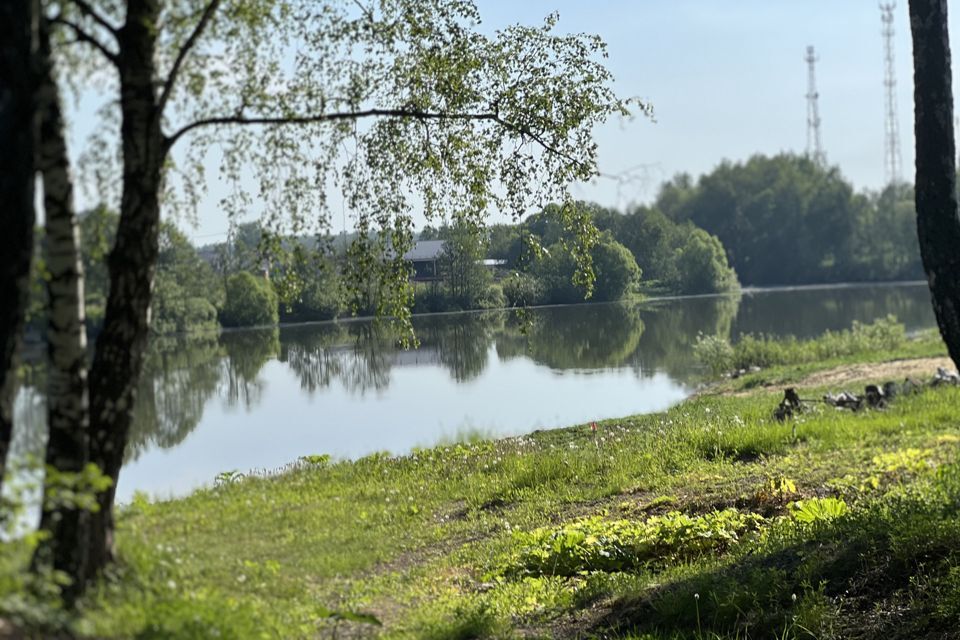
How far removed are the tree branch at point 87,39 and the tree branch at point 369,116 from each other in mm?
437

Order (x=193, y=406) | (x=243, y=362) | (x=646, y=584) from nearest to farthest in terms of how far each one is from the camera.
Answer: (x=646, y=584), (x=193, y=406), (x=243, y=362)

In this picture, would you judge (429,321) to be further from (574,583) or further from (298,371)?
(574,583)

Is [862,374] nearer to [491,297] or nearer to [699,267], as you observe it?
[699,267]

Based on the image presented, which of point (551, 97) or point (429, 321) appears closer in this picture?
point (551, 97)

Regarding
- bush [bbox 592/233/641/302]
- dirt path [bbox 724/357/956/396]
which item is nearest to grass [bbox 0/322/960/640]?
bush [bbox 592/233/641/302]

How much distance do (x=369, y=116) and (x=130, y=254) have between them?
2.22 meters

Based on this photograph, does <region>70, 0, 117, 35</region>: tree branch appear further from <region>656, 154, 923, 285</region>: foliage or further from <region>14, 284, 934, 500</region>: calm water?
<region>656, 154, 923, 285</region>: foliage

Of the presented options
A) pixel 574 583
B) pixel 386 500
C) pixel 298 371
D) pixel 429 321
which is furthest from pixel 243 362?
pixel 574 583

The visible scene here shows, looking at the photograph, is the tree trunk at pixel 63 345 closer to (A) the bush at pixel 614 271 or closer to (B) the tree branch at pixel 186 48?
A: (B) the tree branch at pixel 186 48

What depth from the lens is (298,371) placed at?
2159 cm

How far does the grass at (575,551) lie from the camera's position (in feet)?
14.6

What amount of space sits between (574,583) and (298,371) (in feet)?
50.0

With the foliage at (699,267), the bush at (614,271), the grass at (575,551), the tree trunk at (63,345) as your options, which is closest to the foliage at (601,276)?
the bush at (614,271)

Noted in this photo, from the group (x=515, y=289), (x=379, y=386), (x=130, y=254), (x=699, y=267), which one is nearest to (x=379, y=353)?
(x=379, y=386)
